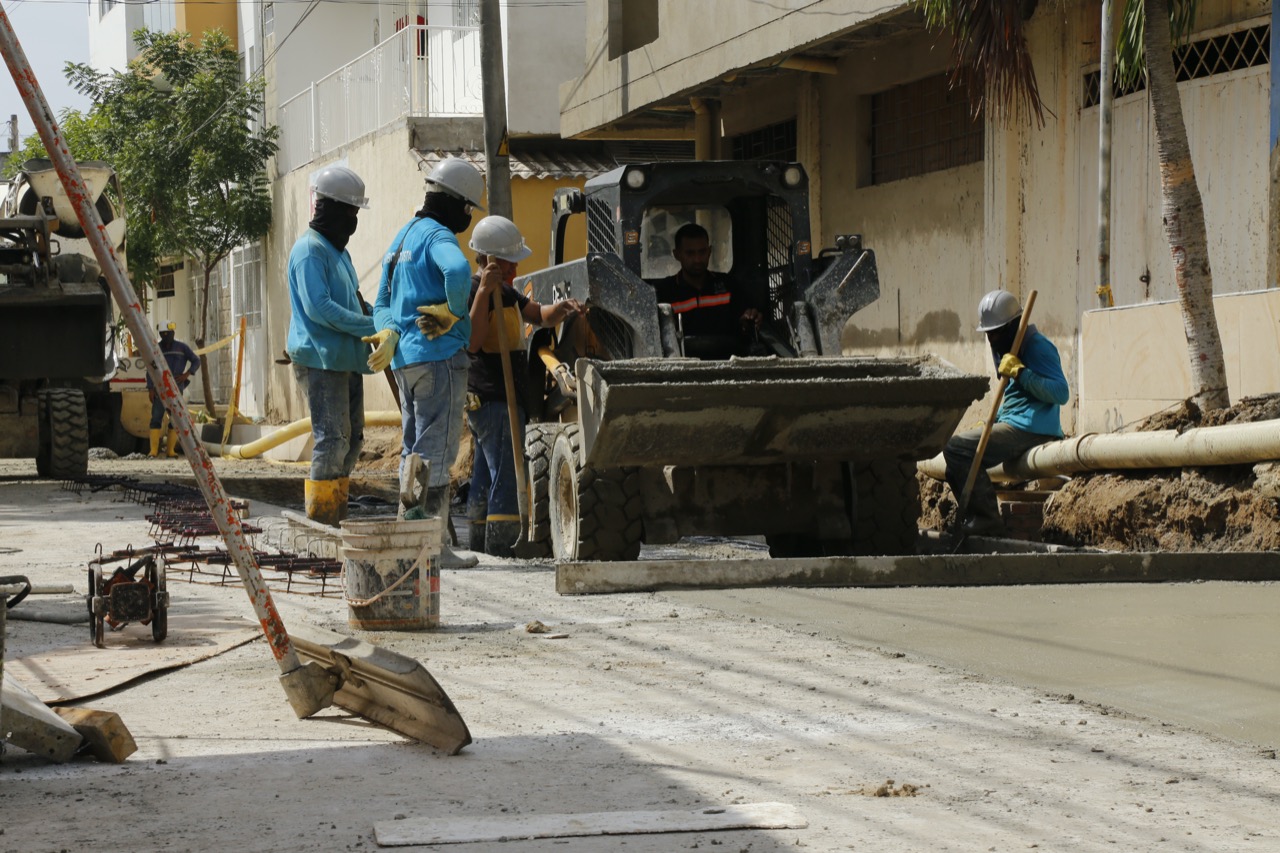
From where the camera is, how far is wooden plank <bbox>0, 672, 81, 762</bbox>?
4371 millimetres

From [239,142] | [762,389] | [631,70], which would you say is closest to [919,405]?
[762,389]

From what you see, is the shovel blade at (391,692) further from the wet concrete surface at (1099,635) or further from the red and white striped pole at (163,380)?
the wet concrete surface at (1099,635)

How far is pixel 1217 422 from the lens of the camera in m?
9.68

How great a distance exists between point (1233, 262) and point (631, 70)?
351 inches

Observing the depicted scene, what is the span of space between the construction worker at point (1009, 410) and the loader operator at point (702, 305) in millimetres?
1432

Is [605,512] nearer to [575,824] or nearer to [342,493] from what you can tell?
[342,493]

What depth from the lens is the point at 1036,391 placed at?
1010cm

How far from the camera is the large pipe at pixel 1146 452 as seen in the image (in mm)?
9055

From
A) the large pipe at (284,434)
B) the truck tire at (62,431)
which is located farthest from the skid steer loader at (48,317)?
the large pipe at (284,434)

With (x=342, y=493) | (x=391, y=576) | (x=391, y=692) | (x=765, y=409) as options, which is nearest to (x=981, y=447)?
(x=765, y=409)

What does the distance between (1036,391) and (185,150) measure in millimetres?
22887

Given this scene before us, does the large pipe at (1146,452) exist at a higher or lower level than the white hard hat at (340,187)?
lower

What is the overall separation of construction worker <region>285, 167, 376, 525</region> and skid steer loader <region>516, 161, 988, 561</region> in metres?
1.07

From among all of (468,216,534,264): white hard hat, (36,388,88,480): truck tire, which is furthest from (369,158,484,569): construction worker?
(36,388,88,480): truck tire
